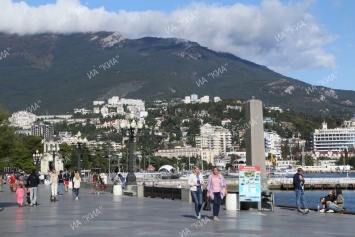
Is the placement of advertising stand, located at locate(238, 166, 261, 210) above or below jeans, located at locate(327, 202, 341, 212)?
above

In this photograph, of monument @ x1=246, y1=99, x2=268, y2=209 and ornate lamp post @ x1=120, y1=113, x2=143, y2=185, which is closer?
monument @ x1=246, y1=99, x2=268, y2=209

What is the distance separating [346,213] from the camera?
22359 millimetres

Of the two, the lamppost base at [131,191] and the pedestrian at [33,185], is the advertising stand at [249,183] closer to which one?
the pedestrian at [33,185]

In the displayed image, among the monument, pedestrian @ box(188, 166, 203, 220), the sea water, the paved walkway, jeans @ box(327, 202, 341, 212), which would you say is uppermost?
the monument

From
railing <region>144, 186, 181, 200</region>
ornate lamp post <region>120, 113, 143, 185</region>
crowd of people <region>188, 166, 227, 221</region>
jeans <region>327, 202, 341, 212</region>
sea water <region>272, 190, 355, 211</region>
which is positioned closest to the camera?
crowd of people <region>188, 166, 227, 221</region>

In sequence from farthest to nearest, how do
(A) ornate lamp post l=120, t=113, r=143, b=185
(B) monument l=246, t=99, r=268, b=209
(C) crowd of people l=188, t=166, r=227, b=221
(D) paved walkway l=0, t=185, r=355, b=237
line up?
(A) ornate lamp post l=120, t=113, r=143, b=185 < (B) monument l=246, t=99, r=268, b=209 < (C) crowd of people l=188, t=166, r=227, b=221 < (D) paved walkway l=0, t=185, r=355, b=237

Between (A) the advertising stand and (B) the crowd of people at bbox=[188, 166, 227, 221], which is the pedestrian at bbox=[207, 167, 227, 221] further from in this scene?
(A) the advertising stand

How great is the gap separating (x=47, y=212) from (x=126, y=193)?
14.4 meters

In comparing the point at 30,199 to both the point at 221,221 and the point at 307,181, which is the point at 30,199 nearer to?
the point at 221,221

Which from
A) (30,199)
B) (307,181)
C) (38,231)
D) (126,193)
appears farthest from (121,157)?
(38,231)

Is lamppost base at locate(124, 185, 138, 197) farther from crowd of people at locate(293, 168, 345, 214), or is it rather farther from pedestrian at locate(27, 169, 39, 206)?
crowd of people at locate(293, 168, 345, 214)

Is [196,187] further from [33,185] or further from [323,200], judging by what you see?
[33,185]

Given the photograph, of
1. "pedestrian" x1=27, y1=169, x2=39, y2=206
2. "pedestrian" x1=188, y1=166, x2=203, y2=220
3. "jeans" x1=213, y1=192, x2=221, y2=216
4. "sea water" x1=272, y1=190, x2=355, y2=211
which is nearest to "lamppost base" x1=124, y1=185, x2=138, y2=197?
"pedestrian" x1=27, y1=169, x2=39, y2=206

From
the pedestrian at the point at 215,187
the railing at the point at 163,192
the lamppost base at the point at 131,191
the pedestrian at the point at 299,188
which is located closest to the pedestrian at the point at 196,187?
the pedestrian at the point at 215,187
